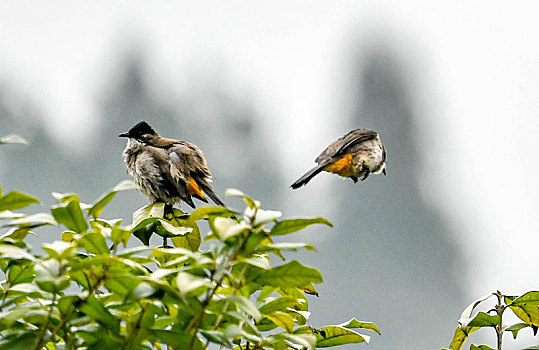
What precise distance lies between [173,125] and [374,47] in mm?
11676

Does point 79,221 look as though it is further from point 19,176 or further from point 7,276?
point 19,176

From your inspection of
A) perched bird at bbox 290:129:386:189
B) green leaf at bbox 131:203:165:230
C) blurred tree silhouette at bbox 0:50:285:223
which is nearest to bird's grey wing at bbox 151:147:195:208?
perched bird at bbox 290:129:386:189

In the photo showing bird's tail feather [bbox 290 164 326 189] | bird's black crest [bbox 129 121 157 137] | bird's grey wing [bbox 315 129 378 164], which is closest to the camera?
bird's tail feather [bbox 290 164 326 189]

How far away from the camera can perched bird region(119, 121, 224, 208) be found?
2.11 meters

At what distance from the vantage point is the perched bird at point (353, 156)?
2424 millimetres

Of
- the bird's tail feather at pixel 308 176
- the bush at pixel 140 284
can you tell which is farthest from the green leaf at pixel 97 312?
the bird's tail feather at pixel 308 176

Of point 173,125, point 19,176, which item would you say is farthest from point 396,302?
point 19,176

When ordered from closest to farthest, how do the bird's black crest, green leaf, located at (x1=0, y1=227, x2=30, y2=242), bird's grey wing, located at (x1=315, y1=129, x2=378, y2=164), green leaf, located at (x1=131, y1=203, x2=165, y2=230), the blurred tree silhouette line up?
green leaf, located at (x1=0, y1=227, x2=30, y2=242) < green leaf, located at (x1=131, y1=203, x2=165, y2=230) < the bird's black crest < bird's grey wing, located at (x1=315, y1=129, x2=378, y2=164) < the blurred tree silhouette

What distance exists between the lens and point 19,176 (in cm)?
2202

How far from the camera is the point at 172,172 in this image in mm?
2094

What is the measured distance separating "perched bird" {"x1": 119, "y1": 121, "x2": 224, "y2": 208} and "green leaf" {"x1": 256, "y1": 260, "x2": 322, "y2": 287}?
1.19 metres

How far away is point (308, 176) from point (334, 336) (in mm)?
1051

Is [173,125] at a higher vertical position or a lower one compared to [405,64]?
lower

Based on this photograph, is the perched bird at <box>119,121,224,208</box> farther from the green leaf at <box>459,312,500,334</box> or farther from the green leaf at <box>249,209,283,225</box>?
the green leaf at <box>249,209,283,225</box>
